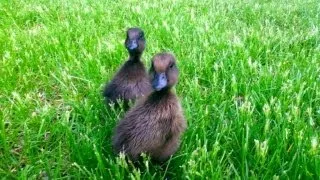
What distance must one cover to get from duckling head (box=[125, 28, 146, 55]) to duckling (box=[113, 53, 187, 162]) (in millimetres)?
698

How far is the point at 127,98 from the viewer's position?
4137mm

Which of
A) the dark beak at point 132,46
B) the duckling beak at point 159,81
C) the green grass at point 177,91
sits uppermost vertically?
the dark beak at point 132,46

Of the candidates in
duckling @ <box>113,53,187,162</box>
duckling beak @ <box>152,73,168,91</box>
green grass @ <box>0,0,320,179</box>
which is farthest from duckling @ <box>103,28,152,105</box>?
duckling beak @ <box>152,73,168,91</box>

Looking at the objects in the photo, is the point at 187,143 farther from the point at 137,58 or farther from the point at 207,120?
the point at 137,58

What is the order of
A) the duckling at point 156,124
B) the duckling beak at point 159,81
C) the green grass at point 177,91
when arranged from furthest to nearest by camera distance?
the green grass at point 177,91 < the duckling at point 156,124 < the duckling beak at point 159,81

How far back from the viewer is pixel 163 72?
129 inches

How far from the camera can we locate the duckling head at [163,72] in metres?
3.18

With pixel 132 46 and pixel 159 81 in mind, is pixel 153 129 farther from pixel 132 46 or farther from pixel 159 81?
pixel 132 46

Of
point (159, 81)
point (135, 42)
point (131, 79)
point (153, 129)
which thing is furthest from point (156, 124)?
point (135, 42)

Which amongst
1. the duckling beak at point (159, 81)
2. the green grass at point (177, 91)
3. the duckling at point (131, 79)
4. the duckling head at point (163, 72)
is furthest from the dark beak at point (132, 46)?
the duckling beak at point (159, 81)

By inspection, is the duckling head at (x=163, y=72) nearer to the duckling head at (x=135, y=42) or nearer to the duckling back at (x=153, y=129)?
the duckling back at (x=153, y=129)

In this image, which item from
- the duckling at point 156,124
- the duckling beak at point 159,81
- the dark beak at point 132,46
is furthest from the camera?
the dark beak at point 132,46

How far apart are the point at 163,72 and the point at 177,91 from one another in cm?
165

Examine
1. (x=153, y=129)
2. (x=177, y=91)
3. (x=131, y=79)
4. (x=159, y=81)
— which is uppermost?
(x=159, y=81)
